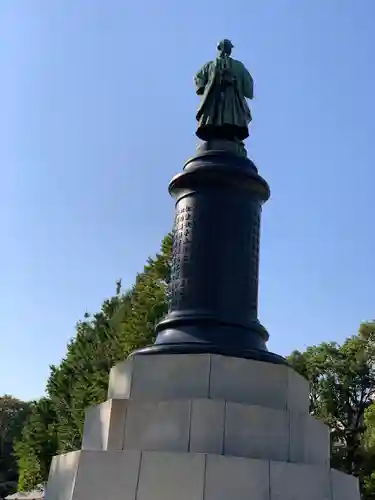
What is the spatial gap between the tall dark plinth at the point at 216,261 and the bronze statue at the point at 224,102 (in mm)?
426

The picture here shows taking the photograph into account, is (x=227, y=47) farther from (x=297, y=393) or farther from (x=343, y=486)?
(x=343, y=486)

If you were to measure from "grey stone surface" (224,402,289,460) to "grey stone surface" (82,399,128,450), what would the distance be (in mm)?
1047

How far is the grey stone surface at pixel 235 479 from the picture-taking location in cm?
553

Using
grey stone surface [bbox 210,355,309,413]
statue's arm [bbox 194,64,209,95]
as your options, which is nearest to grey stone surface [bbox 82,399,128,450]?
grey stone surface [bbox 210,355,309,413]

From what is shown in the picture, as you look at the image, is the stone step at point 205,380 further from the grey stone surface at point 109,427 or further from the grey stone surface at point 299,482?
the grey stone surface at point 299,482

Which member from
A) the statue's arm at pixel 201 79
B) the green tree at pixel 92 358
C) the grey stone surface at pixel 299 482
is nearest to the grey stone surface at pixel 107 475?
the grey stone surface at pixel 299 482

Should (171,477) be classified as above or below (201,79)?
below

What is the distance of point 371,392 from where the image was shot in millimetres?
28844

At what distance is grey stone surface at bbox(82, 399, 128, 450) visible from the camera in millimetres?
6129

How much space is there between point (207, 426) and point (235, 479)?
583 millimetres

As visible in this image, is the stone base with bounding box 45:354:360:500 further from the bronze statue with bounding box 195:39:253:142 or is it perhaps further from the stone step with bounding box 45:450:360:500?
the bronze statue with bounding box 195:39:253:142

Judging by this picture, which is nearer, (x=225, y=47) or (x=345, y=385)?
(x=225, y=47)

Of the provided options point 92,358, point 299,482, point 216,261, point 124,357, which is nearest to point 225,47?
point 216,261

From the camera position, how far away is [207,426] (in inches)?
236
